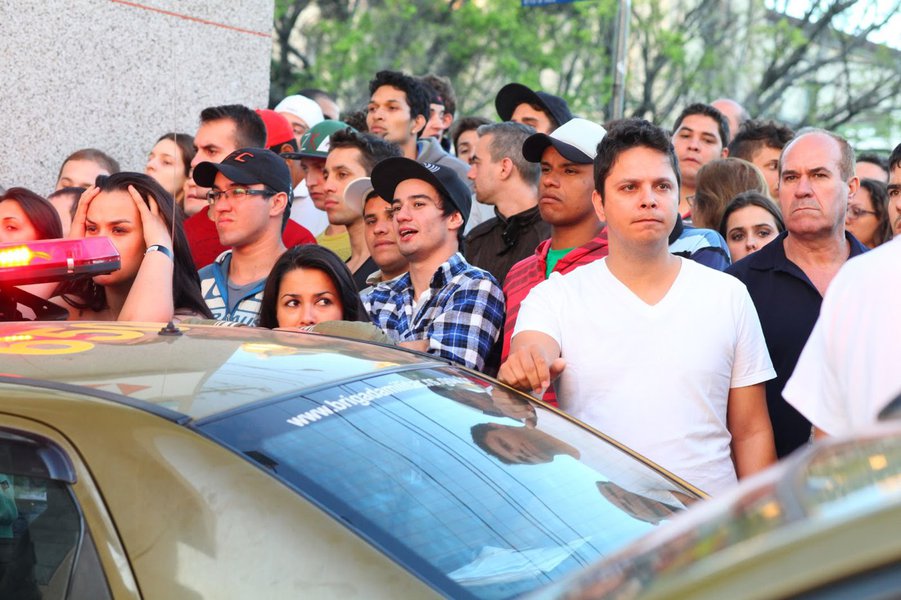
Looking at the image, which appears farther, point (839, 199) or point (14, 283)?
point (839, 199)

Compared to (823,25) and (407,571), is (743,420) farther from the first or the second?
(823,25)

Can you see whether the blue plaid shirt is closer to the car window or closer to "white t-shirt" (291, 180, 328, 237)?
the car window

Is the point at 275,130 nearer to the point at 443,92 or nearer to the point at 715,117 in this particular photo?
the point at 443,92

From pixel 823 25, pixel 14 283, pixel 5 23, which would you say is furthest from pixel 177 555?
pixel 823 25

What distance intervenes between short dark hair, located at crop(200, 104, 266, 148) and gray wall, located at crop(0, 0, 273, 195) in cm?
33

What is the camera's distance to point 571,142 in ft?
17.3

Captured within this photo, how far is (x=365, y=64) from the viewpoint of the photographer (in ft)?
72.0

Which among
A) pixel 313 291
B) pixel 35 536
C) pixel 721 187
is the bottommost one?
pixel 35 536

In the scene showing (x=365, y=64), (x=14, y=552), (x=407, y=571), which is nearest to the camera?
(x=407, y=571)

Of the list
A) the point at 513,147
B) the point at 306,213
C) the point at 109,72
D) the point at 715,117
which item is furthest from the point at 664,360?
the point at 109,72

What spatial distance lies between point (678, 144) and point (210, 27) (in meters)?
3.10

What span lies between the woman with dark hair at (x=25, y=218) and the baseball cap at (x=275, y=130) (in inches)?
98.6

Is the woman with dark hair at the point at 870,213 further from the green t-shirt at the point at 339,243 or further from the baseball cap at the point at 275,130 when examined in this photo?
the baseball cap at the point at 275,130

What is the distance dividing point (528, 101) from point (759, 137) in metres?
1.35
